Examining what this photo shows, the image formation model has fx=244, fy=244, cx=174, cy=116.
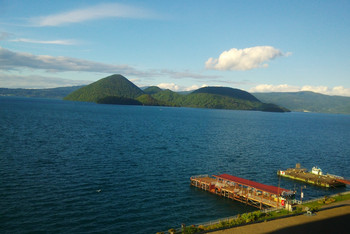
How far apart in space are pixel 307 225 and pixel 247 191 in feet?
55.6

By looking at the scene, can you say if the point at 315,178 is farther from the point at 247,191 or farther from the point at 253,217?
the point at 253,217

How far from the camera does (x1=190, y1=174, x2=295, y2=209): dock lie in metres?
45.3

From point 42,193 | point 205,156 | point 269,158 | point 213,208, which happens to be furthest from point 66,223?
point 269,158

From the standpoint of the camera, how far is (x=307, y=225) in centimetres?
3212

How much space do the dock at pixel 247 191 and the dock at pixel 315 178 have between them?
56.7ft

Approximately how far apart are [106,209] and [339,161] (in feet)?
273

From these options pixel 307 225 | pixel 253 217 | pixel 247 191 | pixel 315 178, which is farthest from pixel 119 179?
pixel 315 178

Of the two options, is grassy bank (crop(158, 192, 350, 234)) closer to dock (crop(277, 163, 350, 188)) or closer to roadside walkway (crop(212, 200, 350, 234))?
roadside walkway (crop(212, 200, 350, 234))

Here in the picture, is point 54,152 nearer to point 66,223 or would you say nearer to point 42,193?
point 42,193

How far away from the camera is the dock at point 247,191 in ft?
149

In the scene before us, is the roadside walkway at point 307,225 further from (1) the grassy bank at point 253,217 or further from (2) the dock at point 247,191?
(2) the dock at point 247,191

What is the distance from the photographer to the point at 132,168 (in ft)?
197

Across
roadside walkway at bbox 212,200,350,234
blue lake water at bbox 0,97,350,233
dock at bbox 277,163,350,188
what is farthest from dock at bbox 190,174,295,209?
dock at bbox 277,163,350,188

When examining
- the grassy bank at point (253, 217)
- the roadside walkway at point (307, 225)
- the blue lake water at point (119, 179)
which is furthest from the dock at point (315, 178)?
the roadside walkway at point (307, 225)
